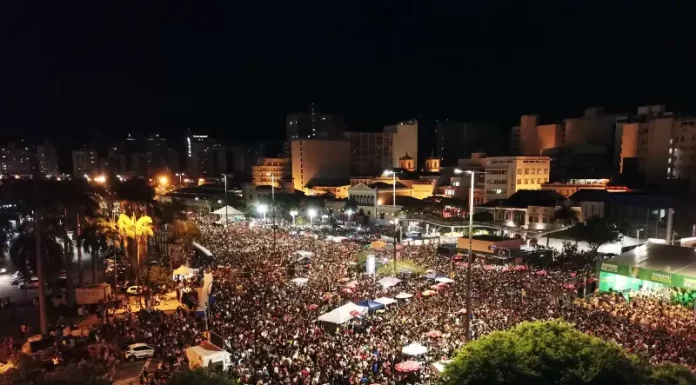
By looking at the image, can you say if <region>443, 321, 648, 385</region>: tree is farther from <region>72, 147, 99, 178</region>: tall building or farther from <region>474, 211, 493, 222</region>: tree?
<region>72, 147, 99, 178</region>: tall building

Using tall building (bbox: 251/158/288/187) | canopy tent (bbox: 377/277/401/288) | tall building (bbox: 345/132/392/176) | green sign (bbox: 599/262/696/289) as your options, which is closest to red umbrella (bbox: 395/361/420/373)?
canopy tent (bbox: 377/277/401/288)

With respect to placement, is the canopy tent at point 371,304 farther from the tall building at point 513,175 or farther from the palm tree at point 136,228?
the tall building at point 513,175

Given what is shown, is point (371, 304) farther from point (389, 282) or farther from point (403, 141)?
point (403, 141)

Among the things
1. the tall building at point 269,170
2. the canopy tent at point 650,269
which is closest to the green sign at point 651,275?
the canopy tent at point 650,269

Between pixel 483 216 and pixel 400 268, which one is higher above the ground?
pixel 400 268

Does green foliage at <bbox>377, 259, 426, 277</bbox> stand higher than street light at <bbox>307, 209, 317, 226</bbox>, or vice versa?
green foliage at <bbox>377, 259, 426, 277</bbox>

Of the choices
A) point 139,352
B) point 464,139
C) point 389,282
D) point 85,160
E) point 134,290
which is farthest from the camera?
point 85,160

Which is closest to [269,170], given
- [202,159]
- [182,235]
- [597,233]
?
[202,159]

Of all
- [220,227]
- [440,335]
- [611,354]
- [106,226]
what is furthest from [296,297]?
[220,227]
